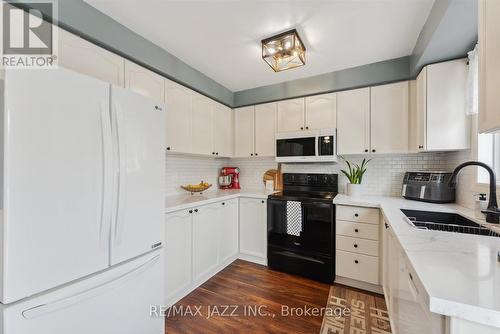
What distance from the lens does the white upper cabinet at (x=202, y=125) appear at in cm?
248

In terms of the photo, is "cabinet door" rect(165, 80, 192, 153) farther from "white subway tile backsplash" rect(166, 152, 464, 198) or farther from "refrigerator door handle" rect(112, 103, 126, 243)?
"refrigerator door handle" rect(112, 103, 126, 243)

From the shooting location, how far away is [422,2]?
1.44m

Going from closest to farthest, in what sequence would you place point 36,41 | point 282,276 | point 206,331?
point 36,41 < point 206,331 < point 282,276

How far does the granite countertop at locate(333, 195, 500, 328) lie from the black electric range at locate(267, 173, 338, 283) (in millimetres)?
1065

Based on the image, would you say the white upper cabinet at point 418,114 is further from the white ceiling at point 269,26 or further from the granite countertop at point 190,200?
the granite countertop at point 190,200

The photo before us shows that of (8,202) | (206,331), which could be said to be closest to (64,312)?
(8,202)

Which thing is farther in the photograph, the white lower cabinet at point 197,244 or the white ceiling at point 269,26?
the white lower cabinet at point 197,244

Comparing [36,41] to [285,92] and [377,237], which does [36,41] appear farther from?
[377,237]

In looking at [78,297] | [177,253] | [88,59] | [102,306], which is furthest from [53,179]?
[177,253]

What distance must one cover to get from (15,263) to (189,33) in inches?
73.4

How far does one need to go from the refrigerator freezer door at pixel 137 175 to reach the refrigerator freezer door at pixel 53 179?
0.06 metres

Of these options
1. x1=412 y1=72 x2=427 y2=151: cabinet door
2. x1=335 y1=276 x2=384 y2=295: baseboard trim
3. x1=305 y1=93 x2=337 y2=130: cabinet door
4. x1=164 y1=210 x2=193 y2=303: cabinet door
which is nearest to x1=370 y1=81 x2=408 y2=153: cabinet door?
x1=412 y1=72 x2=427 y2=151: cabinet door

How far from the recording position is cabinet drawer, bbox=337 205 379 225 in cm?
202

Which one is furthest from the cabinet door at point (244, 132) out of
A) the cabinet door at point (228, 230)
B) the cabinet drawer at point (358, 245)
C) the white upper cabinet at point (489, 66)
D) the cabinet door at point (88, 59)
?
the white upper cabinet at point (489, 66)
